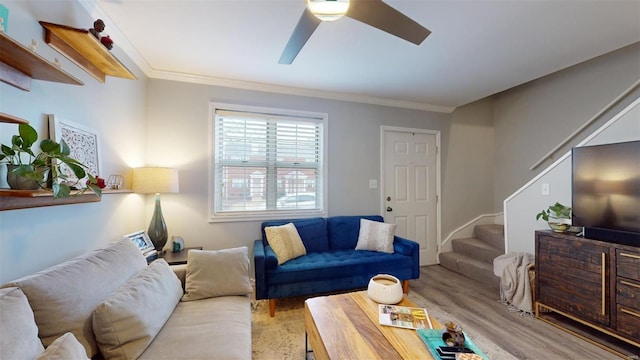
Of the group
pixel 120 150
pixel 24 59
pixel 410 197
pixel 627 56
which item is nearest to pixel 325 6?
pixel 24 59

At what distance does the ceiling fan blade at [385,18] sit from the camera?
1307mm

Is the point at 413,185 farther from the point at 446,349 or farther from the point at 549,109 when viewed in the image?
the point at 446,349

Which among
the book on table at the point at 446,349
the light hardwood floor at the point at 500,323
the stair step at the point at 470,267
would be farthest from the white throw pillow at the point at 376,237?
the book on table at the point at 446,349

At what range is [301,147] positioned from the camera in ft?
11.0

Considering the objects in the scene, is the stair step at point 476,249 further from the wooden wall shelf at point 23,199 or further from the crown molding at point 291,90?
the wooden wall shelf at point 23,199


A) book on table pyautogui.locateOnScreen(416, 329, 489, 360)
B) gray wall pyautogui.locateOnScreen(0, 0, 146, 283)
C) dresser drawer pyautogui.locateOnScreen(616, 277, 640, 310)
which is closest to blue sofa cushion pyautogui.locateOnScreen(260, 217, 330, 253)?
gray wall pyautogui.locateOnScreen(0, 0, 146, 283)

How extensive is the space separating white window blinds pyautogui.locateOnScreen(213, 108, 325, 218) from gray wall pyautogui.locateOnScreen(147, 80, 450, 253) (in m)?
0.14

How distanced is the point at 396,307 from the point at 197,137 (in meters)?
2.65

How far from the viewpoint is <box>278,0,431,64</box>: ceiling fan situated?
49.3 inches

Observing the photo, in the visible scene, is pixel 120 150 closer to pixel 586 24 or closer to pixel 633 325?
pixel 586 24

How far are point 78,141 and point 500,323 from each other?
11.9 ft

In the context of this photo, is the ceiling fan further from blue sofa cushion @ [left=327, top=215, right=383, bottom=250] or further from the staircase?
the staircase

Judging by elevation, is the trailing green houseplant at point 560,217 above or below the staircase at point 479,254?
above

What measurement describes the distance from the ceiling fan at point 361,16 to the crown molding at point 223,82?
4.74ft
